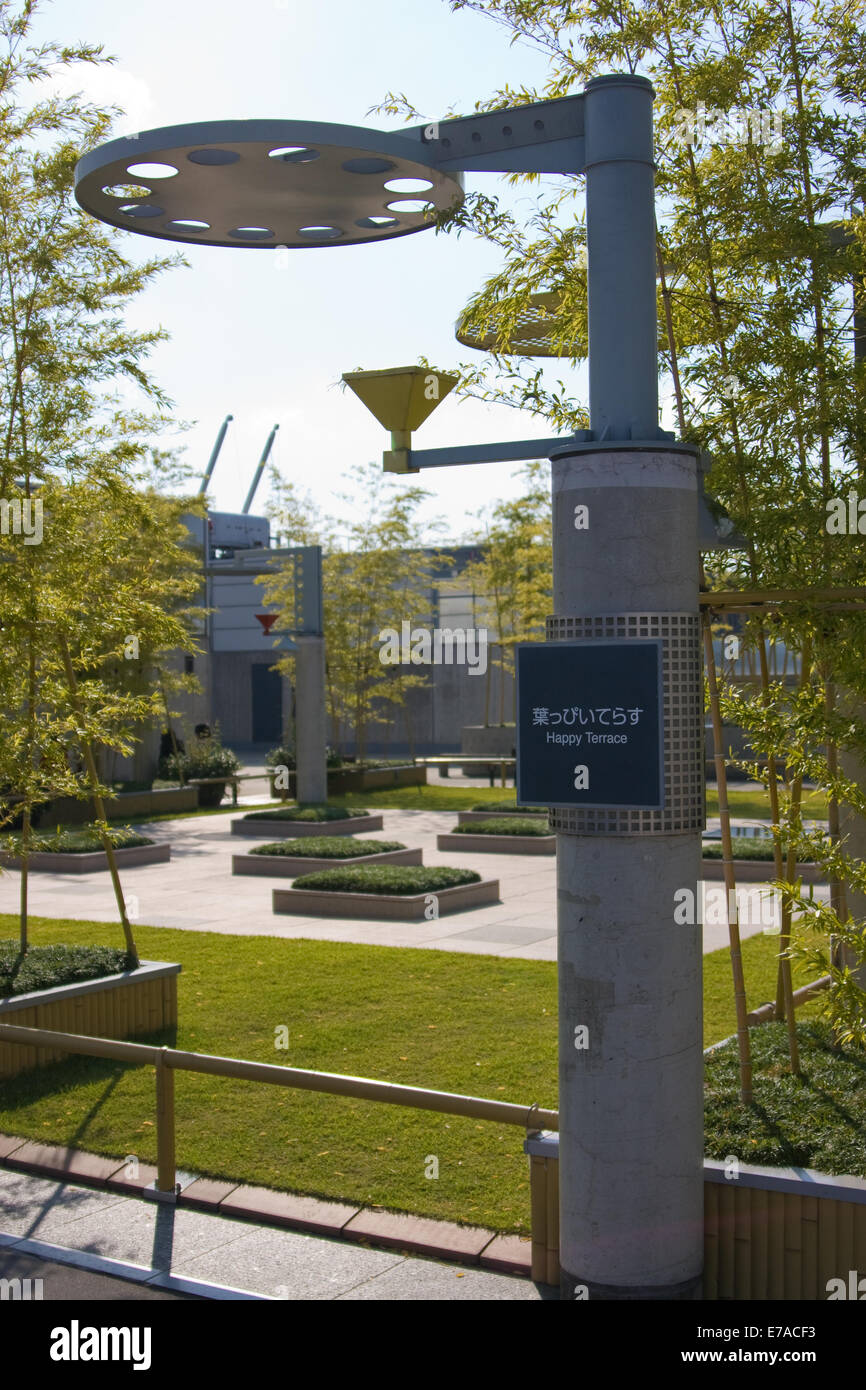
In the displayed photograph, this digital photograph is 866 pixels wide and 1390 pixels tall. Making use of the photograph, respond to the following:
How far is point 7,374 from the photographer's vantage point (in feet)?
28.8

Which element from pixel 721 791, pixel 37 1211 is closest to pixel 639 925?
pixel 721 791

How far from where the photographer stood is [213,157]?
16.5 feet

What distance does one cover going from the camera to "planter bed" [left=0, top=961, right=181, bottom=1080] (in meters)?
8.06

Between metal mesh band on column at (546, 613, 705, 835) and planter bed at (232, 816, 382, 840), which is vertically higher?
metal mesh band on column at (546, 613, 705, 835)

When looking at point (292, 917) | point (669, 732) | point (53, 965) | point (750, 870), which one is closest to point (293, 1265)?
point (669, 732)

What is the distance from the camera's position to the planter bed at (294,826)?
67.3ft

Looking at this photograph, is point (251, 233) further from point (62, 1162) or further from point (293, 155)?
point (62, 1162)

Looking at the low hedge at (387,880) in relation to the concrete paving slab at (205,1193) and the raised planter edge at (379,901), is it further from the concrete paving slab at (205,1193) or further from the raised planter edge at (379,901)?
the concrete paving slab at (205,1193)

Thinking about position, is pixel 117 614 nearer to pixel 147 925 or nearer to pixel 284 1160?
pixel 284 1160

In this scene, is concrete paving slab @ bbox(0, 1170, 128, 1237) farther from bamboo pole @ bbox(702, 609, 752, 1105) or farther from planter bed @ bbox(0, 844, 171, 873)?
planter bed @ bbox(0, 844, 171, 873)

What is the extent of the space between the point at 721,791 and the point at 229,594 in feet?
139

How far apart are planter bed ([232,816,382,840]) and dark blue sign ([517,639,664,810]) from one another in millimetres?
15632

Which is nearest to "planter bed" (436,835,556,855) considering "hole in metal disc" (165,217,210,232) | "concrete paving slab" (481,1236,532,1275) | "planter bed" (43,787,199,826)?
"planter bed" (43,787,199,826)

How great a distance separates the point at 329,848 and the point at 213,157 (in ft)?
39.9
